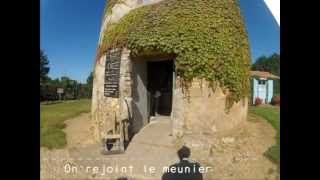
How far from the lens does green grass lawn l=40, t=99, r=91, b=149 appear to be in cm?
761

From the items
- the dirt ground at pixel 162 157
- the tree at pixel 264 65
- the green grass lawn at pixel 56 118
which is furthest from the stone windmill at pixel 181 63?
the green grass lawn at pixel 56 118

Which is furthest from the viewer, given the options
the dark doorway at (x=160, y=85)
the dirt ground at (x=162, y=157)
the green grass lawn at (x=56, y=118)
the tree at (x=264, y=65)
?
the dark doorway at (x=160, y=85)

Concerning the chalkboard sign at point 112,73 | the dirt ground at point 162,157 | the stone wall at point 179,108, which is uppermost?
the chalkboard sign at point 112,73

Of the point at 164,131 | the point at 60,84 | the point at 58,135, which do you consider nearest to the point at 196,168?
the point at 164,131

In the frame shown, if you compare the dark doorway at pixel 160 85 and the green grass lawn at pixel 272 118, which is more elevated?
the dark doorway at pixel 160 85

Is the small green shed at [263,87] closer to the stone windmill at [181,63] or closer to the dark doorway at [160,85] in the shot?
the stone windmill at [181,63]

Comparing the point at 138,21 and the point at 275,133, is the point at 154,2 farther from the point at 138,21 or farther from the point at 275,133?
the point at 275,133

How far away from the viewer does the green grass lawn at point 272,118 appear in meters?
6.27

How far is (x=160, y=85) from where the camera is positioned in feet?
30.7

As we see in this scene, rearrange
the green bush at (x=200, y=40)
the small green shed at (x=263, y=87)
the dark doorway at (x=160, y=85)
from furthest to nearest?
1. the dark doorway at (x=160, y=85)
2. the small green shed at (x=263, y=87)
3. the green bush at (x=200, y=40)

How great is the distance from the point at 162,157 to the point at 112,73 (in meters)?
2.43

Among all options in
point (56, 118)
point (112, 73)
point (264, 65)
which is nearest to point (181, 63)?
point (112, 73)

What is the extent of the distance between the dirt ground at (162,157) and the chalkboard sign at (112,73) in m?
1.11
